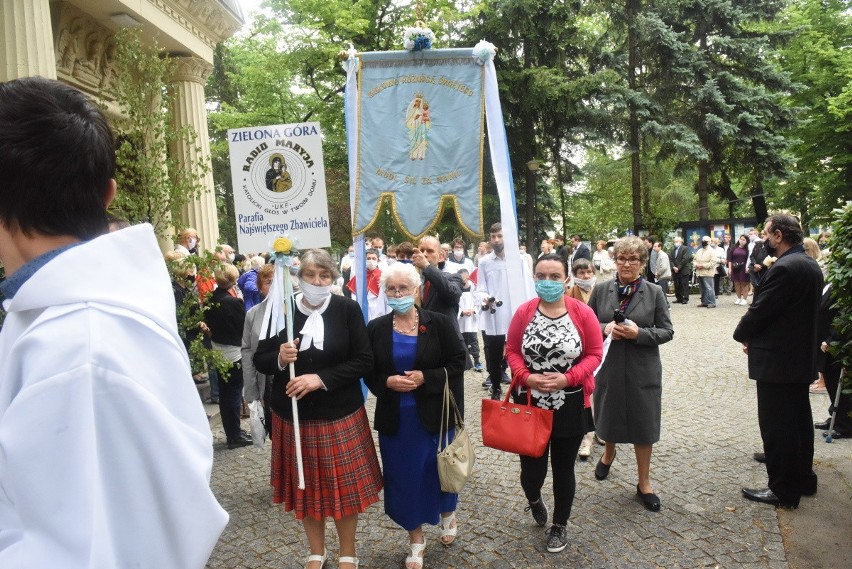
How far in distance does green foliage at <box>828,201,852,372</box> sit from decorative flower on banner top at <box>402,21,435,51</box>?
11.2 feet

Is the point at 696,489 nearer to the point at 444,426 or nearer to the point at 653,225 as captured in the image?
the point at 444,426

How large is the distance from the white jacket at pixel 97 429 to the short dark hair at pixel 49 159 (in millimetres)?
106

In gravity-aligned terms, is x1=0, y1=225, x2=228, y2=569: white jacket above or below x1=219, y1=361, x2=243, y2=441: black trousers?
above

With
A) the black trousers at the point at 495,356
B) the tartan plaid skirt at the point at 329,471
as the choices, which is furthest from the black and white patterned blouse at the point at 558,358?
the black trousers at the point at 495,356

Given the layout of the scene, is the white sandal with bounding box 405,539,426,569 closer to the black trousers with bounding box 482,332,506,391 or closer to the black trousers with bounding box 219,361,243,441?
Answer: the black trousers with bounding box 219,361,243,441

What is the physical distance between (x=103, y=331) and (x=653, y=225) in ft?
71.1

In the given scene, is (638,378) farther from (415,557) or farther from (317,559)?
(317,559)

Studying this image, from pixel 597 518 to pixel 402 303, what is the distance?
2.11 metres

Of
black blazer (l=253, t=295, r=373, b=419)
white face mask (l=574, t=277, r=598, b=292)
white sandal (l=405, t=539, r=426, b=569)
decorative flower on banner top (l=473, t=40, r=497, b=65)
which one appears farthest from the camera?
white face mask (l=574, t=277, r=598, b=292)

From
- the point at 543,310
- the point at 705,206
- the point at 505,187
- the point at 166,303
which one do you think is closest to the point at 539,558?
the point at 543,310

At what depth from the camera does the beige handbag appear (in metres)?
3.63

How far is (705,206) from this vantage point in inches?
914

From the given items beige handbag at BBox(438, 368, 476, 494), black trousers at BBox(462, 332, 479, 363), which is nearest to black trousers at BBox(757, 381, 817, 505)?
beige handbag at BBox(438, 368, 476, 494)

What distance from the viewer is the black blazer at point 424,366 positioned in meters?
3.72
